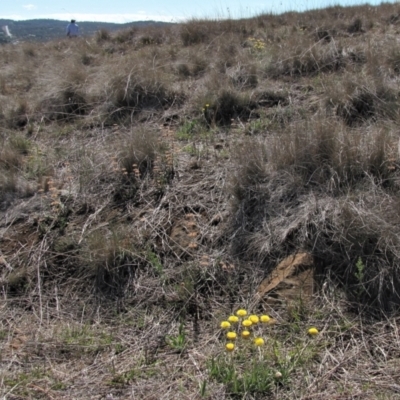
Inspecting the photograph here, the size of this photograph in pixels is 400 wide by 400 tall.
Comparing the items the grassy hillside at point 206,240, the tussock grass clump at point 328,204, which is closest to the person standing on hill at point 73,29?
the grassy hillside at point 206,240

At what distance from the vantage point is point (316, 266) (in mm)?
2896

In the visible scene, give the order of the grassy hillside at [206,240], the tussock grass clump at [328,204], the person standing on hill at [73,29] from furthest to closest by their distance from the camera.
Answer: the person standing on hill at [73,29]
the tussock grass clump at [328,204]
the grassy hillside at [206,240]

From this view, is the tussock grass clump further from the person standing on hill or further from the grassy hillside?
the person standing on hill

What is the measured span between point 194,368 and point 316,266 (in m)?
1.05

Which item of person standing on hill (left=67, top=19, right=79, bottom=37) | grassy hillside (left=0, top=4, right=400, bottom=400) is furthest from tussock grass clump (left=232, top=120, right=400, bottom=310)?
person standing on hill (left=67, top=19, right=79, bottom=37)


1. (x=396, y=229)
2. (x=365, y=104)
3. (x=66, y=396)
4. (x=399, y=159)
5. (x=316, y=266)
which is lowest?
(x=66, y=396)

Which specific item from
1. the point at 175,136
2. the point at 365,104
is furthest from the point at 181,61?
the point at 365,104

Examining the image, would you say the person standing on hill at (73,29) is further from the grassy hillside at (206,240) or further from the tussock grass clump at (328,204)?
the tussock grass clump at (328,204)

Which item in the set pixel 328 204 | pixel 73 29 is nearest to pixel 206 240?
pixel 328 204

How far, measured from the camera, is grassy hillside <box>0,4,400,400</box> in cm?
242

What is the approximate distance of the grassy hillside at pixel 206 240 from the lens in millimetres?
2418

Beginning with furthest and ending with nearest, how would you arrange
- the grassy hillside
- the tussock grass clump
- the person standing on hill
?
the person standing on hill
the tussock grass clump
the grassy hillside

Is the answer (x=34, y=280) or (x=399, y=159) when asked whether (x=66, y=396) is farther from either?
(x=399, y=159)

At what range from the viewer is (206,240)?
10.9 ft
